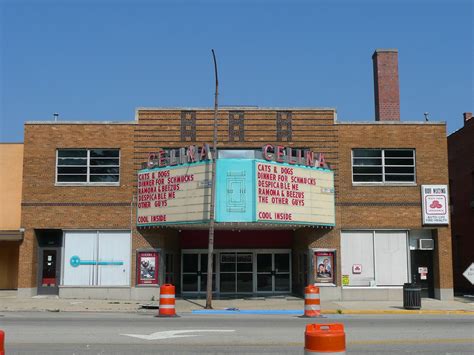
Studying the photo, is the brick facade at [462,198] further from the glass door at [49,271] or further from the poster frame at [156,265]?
the glass door at [49,271]

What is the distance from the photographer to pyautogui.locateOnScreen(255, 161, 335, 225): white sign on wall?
2522cm

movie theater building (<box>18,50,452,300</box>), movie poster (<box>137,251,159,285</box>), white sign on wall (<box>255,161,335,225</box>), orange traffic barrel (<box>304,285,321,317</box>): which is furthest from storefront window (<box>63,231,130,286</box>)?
orange traffic barrel (<box>304,285,321,317</box>)

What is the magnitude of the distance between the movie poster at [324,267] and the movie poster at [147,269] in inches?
289

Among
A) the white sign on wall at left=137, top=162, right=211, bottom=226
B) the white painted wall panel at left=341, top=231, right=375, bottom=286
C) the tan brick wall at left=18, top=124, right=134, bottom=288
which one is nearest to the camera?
the white sign on wall at left=137, top=162, right=211, bottom=226

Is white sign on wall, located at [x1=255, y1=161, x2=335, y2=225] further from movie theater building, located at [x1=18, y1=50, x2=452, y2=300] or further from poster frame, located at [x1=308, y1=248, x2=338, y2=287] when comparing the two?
poster frame, located at [x1=308, y1=248, x2=338, y2=287]

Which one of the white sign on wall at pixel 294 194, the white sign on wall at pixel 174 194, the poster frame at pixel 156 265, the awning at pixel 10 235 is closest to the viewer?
the white sign on wall at pixel 294 194

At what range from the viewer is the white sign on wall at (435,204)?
1120 inches

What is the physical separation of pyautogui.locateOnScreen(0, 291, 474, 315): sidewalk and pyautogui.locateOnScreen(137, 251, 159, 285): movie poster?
1354 mm

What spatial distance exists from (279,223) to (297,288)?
605cm

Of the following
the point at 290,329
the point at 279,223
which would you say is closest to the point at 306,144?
the point at 279,223

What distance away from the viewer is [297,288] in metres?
30.5

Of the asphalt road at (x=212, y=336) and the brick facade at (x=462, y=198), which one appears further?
the brick facade at (x=462, y=198)

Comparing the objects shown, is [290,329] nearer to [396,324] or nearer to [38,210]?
[396,324]

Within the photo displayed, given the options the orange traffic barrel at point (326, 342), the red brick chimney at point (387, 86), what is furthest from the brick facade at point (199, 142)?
the orange traffic barrel at point (326, 342)
